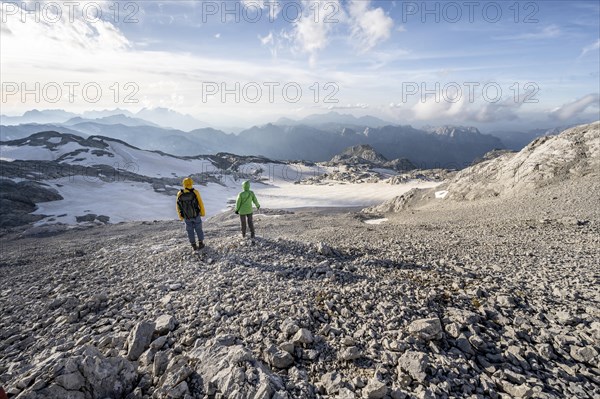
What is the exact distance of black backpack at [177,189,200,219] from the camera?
1177 cm

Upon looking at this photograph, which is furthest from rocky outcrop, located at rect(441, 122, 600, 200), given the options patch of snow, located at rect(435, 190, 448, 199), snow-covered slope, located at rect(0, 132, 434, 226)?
snow-covered slope, located at rect(0, 132, 434, 226)

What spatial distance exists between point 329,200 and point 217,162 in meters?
81.3

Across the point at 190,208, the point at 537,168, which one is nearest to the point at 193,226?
the point at 190,208

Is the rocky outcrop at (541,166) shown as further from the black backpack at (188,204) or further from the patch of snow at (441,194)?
the black backpack at (188,204)

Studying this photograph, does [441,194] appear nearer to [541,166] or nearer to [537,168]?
[537,168]

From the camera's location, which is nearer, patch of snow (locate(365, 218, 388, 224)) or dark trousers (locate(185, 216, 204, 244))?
dark trousers (locate(185, 216, 204, 244))

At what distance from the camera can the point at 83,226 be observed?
1214 inches

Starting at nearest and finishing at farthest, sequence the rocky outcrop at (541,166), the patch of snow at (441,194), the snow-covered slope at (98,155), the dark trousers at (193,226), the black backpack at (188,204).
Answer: the black backpack at (188,204) < the dark trousers at (193,226) < the rocky outcrop at (541,166) < the patch of snow at (441,194) < the snow-covered slope at (98,155)

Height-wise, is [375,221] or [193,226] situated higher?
[193,226]

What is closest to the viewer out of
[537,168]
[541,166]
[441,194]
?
[541,166]

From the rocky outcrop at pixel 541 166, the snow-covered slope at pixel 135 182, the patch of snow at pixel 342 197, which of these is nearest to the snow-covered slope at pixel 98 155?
the snow-covered slope at pixel 135 182

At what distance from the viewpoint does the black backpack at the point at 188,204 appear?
11.8 meters

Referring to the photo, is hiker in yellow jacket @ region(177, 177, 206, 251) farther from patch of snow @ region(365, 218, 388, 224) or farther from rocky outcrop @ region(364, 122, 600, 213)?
rocky outcrop @ region(364, 122, 600, 213)

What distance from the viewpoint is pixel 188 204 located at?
11.8 metres
